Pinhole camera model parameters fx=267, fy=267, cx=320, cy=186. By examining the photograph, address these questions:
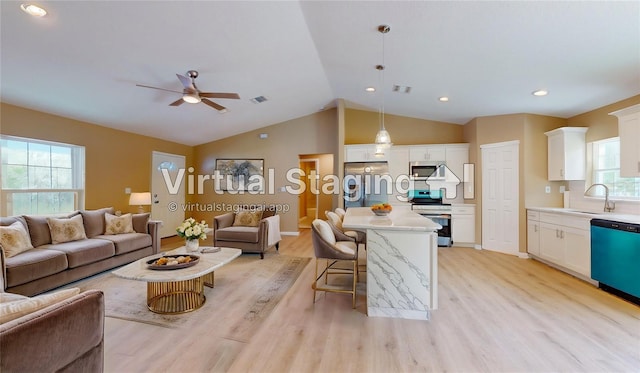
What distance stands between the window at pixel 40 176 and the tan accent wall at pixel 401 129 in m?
5.13

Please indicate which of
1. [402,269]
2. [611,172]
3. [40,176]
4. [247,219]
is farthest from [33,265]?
[611,172]

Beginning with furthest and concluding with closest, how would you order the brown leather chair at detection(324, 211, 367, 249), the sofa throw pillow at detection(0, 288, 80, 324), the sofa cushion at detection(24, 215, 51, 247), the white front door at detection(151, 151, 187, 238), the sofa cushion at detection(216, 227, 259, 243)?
the white front door at detection(151, 151, 187, 238) → the sofa cushion at detection(216, 227, 259, 243) → the brown leather chair at detection(324, 211, 367, 249) → the sofa cushion at detection(24, 215, 51, 247) → the sofa throw pillow at detection(0, 288, 80, 324)

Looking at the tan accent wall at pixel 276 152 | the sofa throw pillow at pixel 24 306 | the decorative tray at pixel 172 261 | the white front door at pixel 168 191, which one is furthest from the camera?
the tan accent wall at pixel 276 152

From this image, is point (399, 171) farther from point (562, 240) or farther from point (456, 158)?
point (562, 240)

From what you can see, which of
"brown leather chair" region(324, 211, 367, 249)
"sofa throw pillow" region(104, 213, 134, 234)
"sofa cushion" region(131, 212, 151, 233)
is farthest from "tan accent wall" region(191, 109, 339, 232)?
"brown leather chair" region(324, 211, 367, 249)

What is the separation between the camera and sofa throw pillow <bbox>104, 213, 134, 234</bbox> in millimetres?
4137

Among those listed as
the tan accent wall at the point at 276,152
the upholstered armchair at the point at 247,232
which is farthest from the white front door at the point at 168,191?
the upholstered armchair at the point at 247,232

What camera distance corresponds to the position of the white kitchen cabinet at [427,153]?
5.57 m

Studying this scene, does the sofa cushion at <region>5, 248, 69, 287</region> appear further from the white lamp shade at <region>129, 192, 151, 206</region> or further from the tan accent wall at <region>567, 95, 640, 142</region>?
the tan accent wall at <region>567, 95, 640, 142</region>

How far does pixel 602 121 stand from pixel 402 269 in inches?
159

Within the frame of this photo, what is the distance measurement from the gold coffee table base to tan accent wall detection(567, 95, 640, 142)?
5.75 meters

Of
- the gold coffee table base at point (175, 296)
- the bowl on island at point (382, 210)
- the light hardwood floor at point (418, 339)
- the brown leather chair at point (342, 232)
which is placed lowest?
the light hardwood floor at point (418, 339)

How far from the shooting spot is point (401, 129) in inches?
241

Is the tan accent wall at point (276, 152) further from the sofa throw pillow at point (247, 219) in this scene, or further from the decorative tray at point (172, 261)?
the decorative tray at point (172, 261)
